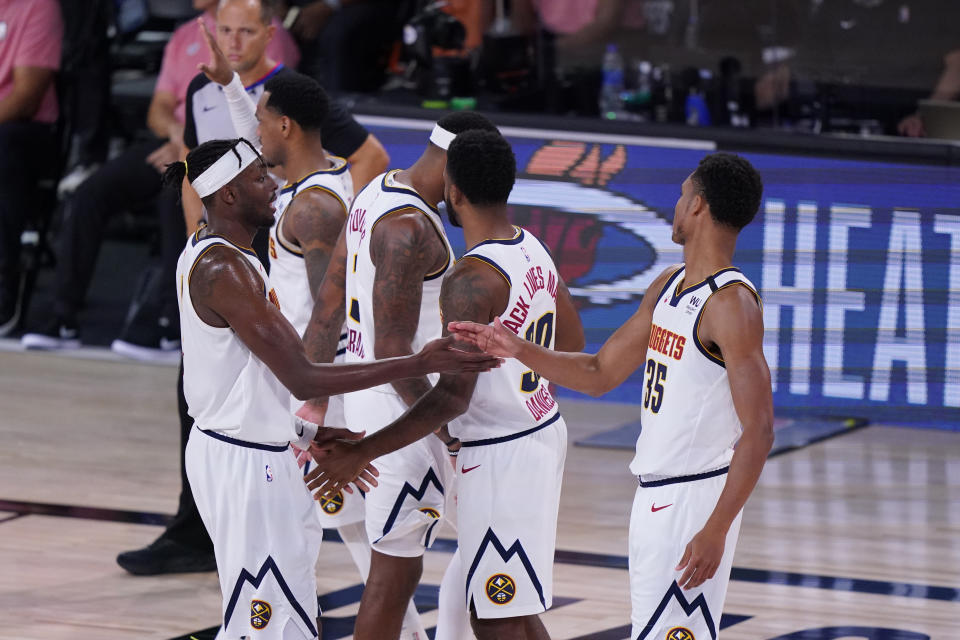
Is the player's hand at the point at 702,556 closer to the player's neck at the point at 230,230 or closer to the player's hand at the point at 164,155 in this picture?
the player's neck at the point at 230,230

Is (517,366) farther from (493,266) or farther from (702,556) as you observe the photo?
(702,556)

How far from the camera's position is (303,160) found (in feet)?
17.6

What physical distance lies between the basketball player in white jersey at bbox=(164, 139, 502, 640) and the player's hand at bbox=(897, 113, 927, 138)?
202 inches

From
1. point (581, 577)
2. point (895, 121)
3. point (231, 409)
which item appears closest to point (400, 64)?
point (895, 121)

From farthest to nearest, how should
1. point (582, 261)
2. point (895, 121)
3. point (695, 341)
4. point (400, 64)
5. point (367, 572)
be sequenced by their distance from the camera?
point (400, 64)
point (895, 121)
point (582, 261)
point (367, 572)
point (695, 341)

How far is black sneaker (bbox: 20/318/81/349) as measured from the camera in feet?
32.3

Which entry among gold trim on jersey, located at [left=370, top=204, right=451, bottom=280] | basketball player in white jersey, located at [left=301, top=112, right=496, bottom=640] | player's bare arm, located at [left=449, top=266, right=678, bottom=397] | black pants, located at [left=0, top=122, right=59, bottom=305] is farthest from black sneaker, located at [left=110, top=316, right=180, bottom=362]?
player's bare arm, located at [left=449, top=266, right=678, bottom=397]

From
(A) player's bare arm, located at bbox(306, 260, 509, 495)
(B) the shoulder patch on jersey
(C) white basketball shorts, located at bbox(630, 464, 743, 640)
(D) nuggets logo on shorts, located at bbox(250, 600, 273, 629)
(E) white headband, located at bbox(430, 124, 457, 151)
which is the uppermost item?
(E) white headband, located at bbox(430, 124, 457, 151)

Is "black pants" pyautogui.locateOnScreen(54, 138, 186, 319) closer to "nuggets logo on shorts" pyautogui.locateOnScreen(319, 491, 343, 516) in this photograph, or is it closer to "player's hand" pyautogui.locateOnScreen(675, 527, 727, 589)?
"nuggets logo on shorts" pyautogui.locateOnScreen(319, 491, 343, 516)

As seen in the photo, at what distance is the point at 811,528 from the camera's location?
671 centimetres

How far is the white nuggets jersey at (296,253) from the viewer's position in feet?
17.3

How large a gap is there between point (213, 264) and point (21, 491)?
348cm

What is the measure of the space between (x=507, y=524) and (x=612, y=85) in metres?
5.60

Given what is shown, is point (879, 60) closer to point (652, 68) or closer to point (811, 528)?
point (652, 68)
